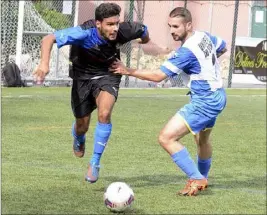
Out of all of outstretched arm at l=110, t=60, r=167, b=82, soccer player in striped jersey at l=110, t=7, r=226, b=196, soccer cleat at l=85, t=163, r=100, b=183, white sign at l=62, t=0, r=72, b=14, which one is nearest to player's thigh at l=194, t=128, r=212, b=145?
soccer player in striped jersey at l=110, t=7, r=226, b=196

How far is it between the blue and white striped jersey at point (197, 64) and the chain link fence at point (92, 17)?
1456cm

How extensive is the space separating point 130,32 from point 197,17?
22069 millimetres

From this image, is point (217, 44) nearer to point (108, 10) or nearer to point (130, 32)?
point (130, 32)

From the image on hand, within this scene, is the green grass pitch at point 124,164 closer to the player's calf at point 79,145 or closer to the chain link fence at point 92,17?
the player's calf at point 79,145

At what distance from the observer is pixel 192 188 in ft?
29.0

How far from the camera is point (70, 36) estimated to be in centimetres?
855

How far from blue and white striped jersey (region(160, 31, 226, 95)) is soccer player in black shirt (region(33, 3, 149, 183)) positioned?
67 cm

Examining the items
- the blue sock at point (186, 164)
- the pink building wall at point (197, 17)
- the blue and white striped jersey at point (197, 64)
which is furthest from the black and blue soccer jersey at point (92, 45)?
the pink building wall at point (197, 17)

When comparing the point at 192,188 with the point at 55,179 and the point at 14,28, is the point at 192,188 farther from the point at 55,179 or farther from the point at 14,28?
the point at 14,28

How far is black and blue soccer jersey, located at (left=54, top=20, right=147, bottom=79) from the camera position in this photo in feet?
28.5

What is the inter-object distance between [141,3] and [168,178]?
1735 centimetres

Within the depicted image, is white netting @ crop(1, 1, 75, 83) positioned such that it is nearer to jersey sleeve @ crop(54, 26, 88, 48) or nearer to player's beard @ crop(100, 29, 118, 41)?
jersey sleeve @ crop(54, 26, 88, 48)

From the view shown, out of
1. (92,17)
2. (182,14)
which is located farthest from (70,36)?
(92,17)

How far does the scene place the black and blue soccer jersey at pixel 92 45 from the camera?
8.70 meters
